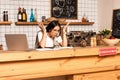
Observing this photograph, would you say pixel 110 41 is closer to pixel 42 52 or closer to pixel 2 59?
pixel 42 52

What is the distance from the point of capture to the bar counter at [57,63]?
2029mm

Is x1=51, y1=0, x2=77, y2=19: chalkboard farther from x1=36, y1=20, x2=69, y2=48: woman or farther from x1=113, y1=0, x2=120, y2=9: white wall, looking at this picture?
x1=36, y1=20, x2=69, y2=48: woman

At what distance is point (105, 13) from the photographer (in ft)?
15.8

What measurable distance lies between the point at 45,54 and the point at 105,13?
9.86 ft

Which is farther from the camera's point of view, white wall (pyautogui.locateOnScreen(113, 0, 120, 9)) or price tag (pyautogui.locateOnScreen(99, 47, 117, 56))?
white wall (pyautogui.locateOnScreen(113, 0, 120, 9))

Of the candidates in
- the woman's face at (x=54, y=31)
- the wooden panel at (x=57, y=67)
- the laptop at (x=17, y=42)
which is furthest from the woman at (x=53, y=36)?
the wooden panel at (x=57, y=67)

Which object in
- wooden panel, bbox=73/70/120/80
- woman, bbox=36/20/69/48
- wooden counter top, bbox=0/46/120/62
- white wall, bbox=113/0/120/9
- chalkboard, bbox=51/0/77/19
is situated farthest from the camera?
chalkboard, bbox=51/0/77/19

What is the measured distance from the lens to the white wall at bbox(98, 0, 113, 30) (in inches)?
182

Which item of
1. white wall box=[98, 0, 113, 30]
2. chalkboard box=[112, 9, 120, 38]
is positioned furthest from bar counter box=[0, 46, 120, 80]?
white wall box=[98, 0, 113, 30]

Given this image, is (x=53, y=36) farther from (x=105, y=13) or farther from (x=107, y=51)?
(x=105, y=13)

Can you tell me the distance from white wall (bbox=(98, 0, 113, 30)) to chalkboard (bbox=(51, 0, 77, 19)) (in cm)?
59

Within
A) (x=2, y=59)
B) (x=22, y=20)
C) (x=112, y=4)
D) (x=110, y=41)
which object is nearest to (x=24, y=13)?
(x=22, y=20)

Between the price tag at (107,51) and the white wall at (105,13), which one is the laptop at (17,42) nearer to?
the price tag at (107,51)

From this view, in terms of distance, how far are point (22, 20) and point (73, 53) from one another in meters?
2.45
